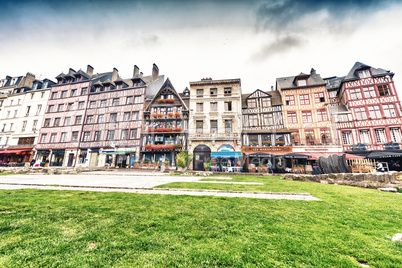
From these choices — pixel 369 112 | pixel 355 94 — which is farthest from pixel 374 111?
pixel 355 94

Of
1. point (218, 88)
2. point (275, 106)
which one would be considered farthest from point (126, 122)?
point (275, 106)

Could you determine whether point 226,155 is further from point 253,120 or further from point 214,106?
point 214,106

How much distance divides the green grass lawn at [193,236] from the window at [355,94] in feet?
89.3

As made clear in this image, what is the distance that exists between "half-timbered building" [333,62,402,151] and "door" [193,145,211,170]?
1879cm

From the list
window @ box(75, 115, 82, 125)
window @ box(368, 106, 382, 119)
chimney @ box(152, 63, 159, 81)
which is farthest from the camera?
chimney @ box(152, 63, 159, 81)

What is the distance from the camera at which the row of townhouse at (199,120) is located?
22.7 m

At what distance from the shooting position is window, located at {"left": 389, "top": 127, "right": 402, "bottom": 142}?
2100cm

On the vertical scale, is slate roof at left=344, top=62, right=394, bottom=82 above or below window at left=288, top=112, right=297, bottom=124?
above

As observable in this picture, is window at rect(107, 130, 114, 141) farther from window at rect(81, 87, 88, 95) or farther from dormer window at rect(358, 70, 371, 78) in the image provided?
dormer window at rect(358, 70, 371, 78)

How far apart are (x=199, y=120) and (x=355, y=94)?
23.3 metres

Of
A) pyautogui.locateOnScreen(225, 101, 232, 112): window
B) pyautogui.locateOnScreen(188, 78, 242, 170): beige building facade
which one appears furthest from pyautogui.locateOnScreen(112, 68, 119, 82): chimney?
pyautogui.locateOnScreen(225, 101, 232, 112): window

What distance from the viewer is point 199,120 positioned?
25.4m

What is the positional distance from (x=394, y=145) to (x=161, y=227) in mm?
30913

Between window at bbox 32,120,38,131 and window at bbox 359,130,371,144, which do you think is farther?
window at bbox 32,120,38,131
